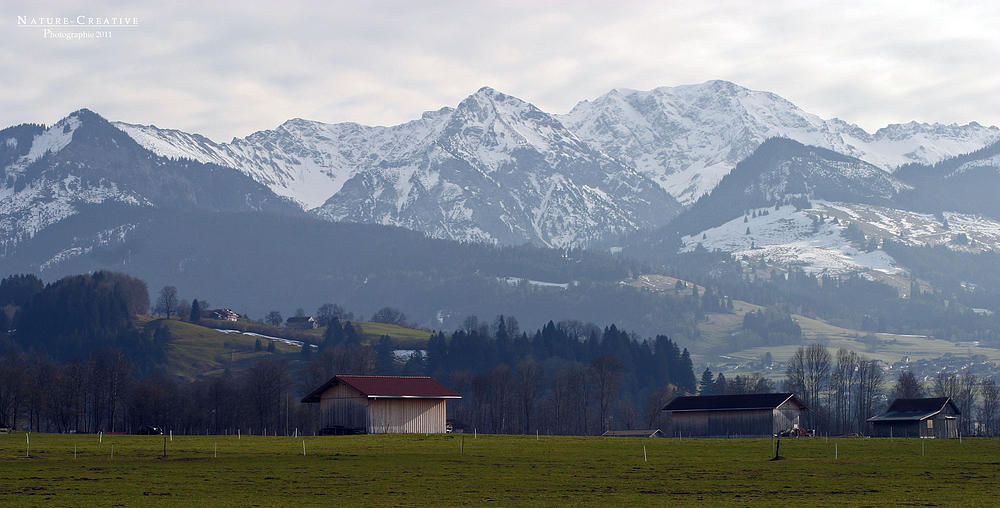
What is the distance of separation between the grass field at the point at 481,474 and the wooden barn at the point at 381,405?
21.0 metres

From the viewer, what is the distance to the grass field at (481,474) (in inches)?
1805

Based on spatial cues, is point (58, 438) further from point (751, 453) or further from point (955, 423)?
point (955, 423)

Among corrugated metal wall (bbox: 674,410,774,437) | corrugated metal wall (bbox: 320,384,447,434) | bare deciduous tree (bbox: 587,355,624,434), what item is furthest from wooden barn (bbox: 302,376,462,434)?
bare deciduous tree (bbox: 587,355,624,434)

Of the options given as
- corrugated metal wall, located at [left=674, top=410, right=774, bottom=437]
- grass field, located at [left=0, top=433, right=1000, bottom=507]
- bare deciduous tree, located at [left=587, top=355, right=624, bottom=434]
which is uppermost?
bare deciduous tree, located at [left=587, top=355, right=624, bottom=434]

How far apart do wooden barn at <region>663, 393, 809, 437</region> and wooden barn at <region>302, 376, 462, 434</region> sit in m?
40.4

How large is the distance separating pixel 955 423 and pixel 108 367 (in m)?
125

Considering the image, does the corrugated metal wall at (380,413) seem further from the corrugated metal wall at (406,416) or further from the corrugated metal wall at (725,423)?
the corrugated metal wall at (725,423)

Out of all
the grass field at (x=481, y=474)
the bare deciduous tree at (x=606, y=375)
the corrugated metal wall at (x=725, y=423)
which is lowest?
the corrugated metal wall at (x=725, y=423)

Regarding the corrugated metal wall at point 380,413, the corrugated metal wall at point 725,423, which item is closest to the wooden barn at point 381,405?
the corrugated metal wall at point 380,413

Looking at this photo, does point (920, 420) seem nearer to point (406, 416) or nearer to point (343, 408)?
point (406, 416)

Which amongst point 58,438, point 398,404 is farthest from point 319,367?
point 58,438

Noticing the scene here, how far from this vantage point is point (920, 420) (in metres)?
129

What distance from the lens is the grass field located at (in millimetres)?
45844

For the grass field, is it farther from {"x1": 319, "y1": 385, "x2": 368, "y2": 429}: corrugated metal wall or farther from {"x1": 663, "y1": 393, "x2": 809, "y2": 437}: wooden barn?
{"x1": 663, "y1": 393, "x2": 809, "y2": 437}: wooden barn
